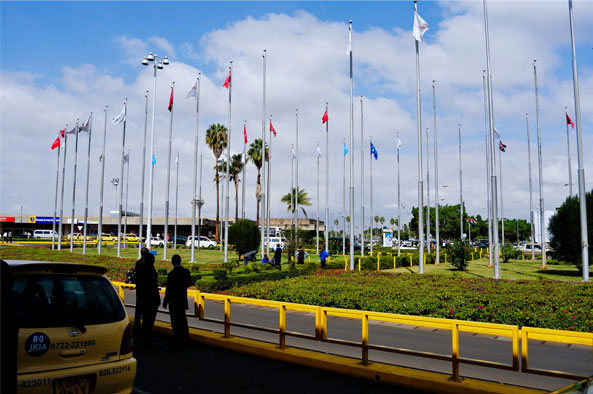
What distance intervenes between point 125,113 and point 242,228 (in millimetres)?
11713

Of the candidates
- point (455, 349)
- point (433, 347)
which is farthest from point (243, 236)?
point (455, 349)

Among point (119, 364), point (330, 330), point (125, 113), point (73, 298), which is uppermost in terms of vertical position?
point (125, 113)

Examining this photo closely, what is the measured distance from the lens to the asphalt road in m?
7.59

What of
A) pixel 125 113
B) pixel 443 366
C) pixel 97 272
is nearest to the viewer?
pixel 97 272

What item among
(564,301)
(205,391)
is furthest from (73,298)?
(564,301)

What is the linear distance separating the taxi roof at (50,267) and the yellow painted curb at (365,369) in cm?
390

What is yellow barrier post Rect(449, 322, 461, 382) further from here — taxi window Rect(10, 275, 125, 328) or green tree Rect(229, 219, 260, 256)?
green tree Rect(229, 219, 260, 256)

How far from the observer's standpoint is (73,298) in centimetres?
484

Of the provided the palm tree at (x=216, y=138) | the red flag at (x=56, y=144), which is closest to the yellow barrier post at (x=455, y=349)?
the red flag at (x=56, y=144)

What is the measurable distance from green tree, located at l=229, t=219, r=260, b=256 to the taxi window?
96.6 ft

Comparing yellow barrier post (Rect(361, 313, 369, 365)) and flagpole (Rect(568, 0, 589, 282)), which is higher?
flagpole (Rect(568, 0, 589, 282))

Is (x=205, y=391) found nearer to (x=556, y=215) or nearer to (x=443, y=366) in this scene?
(x=443, y=366)

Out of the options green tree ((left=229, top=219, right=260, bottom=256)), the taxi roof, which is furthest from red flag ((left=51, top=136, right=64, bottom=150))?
the taxi roof

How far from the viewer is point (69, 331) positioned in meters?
4.56
